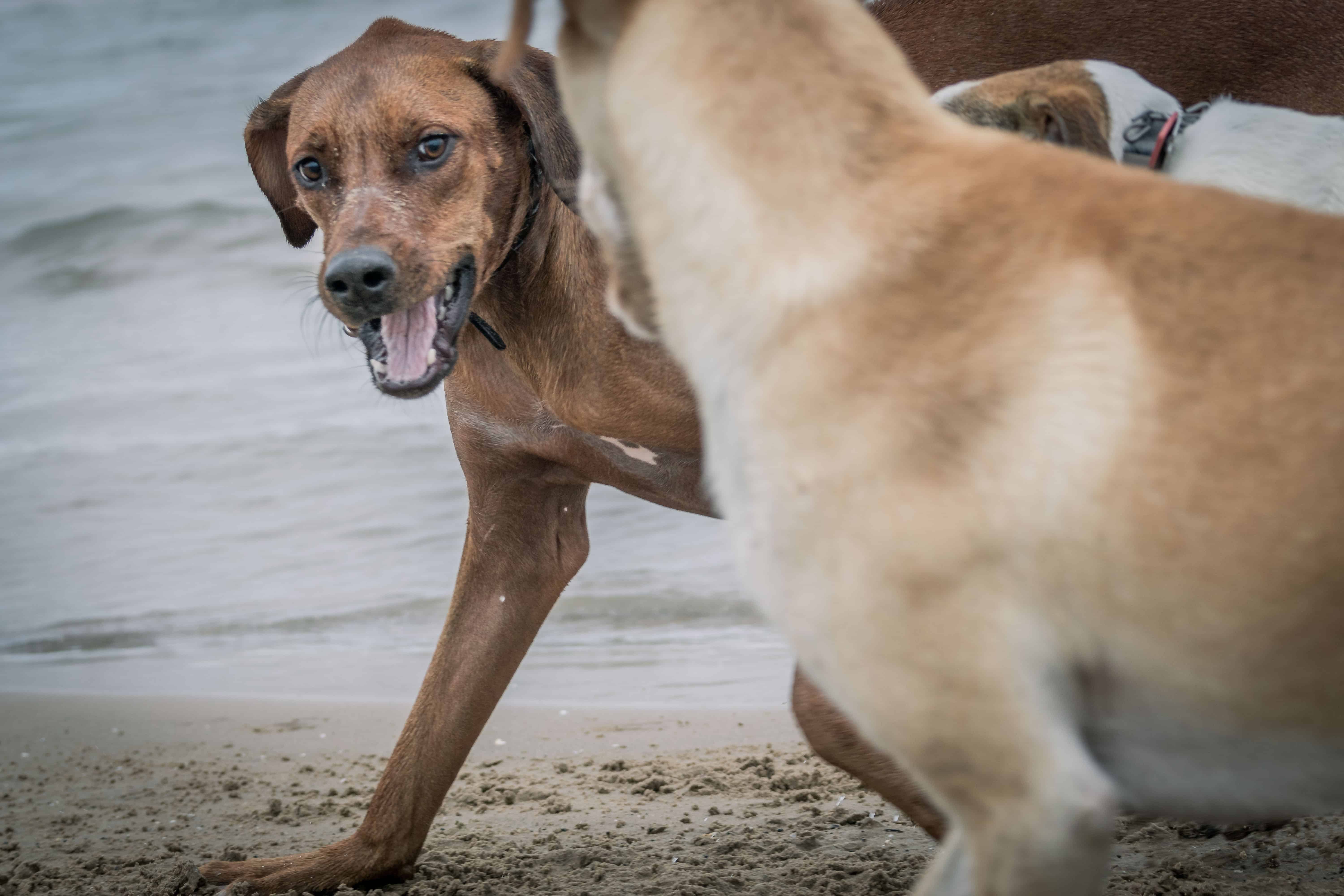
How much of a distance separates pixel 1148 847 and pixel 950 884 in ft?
6.68

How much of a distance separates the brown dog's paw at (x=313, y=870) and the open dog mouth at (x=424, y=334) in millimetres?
1080

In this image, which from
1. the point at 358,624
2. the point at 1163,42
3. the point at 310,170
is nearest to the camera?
the point at 310,170

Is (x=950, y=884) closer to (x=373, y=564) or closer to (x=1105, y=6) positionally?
(x=1105, y=6)

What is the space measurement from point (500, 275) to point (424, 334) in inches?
10.9

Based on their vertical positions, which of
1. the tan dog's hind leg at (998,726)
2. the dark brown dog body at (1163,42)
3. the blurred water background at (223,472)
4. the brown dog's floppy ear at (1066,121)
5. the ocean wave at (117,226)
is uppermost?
the dark brown dog body at (1163,42)

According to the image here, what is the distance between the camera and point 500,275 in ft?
9.75

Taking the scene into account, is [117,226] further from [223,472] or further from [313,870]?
[313,870]

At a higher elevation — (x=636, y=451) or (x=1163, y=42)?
(x=1163, y=42)

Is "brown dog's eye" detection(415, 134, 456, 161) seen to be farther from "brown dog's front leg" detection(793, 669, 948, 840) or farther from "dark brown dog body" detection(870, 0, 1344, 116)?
"brown dog's front leg" detection(793, 669, 948, 840)

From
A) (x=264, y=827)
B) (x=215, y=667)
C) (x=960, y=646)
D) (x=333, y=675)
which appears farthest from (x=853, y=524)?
(x=215, y=667)

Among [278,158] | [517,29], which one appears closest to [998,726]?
[517,29]

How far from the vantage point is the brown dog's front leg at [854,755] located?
2.29m

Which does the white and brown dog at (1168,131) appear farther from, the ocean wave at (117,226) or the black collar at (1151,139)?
the ocean wave at (117,226)

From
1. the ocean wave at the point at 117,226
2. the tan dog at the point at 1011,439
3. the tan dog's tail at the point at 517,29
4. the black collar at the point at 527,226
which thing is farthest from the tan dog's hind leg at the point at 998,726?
the ocean wave at the point at 117,226
